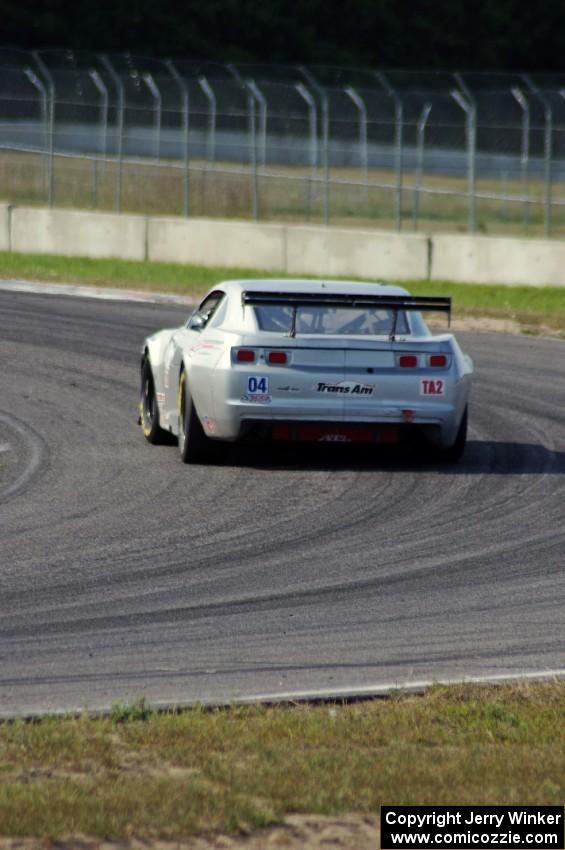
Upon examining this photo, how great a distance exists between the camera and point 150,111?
37.3m

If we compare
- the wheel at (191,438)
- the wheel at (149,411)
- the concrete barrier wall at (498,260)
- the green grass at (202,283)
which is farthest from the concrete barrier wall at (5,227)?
the wheel at (191,438)

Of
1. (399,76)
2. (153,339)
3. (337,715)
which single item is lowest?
(337,715)

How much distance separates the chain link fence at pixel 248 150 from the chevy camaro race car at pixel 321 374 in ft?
50.7

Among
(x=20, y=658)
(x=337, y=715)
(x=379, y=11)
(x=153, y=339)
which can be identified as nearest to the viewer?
(x=337, y=715)

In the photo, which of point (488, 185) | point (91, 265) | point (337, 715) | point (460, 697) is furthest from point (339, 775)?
point (488, 185)

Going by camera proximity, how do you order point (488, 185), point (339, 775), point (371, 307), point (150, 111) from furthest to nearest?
point (488, 185)
point (150, 111)
point (371, 307)
point (339, 775)

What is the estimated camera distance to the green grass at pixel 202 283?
23828mm

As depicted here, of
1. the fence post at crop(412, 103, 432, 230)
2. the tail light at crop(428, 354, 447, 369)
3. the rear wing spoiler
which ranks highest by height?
the fence post at crop(412, 103, 432, 230)

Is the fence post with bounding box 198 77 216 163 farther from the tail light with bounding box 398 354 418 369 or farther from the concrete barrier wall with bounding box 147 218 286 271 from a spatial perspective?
the tail light with bounding box 398 354 418 369

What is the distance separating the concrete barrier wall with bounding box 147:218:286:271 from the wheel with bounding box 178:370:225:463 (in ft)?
53.4

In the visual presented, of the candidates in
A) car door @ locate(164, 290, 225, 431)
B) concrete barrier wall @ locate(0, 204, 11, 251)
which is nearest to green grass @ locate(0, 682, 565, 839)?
car door @ locate(164, 290, 225, 431)

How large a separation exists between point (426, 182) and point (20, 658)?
165 ft

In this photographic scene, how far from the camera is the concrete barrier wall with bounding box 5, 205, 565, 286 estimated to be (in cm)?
2603

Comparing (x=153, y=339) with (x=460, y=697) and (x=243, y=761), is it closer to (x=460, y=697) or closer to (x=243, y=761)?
(x=460, y=697)
